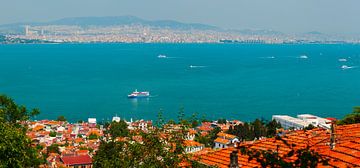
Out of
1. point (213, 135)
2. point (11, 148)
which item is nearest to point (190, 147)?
point (11, 148)

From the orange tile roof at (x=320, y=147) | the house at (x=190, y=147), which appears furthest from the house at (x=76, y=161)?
the orange tile roof at (x=320, y=147)

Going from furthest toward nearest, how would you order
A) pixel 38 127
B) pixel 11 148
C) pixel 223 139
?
1. pixel 38 127
2. pixel 223 139
3. pixel 11 148

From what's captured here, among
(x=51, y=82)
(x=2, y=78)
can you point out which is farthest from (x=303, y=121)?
(x=2, y=78)

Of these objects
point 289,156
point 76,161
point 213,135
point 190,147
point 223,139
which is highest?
point 289,156

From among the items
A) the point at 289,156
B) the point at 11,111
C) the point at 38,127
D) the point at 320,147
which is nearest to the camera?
the point at 289,156

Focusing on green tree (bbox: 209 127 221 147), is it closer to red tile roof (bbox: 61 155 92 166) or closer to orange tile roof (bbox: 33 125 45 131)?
red tile roof (bbox: 61 155 92 166)

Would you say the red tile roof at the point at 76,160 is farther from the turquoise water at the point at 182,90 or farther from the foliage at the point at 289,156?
the foliage at the point at 289,156

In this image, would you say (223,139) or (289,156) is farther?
(223,139)

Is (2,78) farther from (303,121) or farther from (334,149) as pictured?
(334,149)

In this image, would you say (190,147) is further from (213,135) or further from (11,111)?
(213,135)
